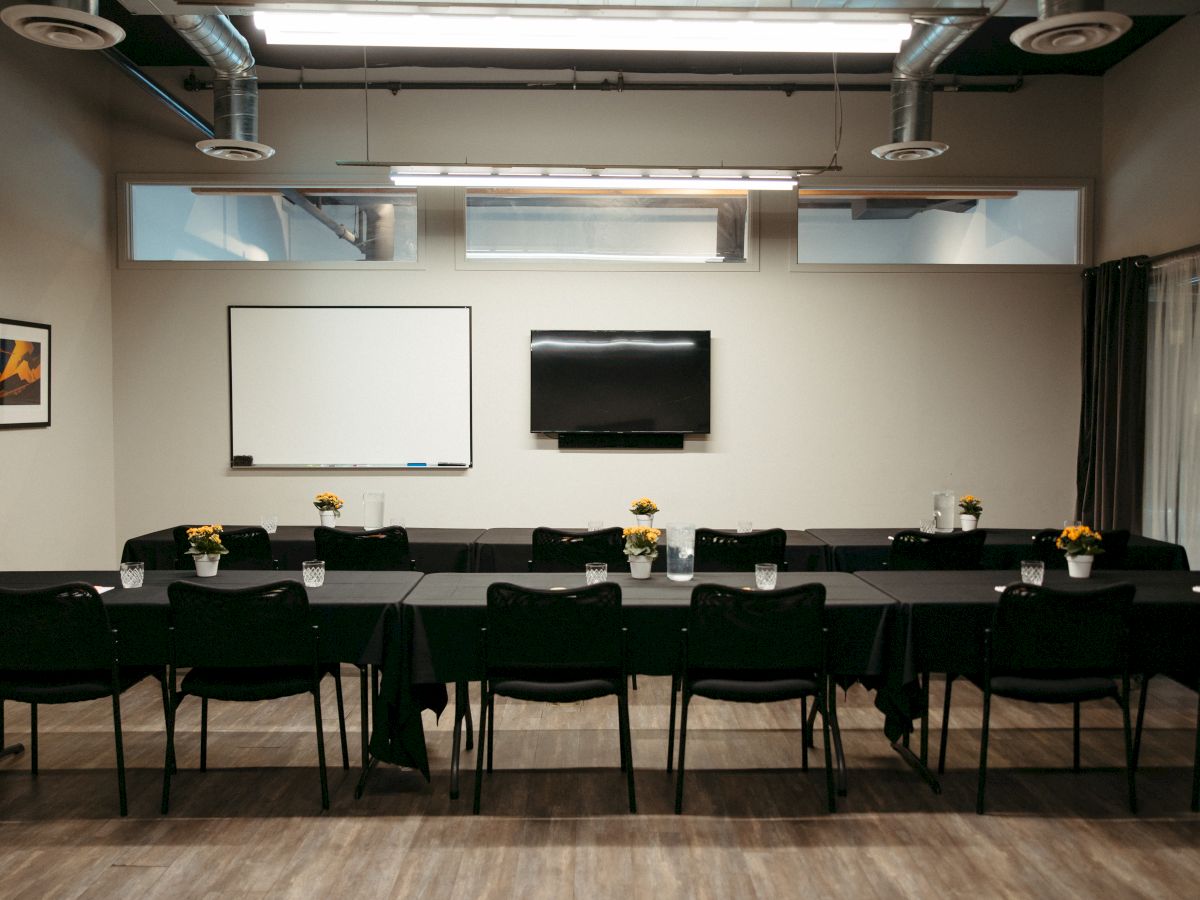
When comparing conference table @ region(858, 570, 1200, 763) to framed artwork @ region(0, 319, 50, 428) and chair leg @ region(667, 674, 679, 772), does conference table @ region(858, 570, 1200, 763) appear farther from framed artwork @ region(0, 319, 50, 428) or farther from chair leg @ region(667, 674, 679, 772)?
framed artwork @ region(0, 319, 50, 428)

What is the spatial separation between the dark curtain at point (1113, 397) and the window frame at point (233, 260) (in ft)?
15.9

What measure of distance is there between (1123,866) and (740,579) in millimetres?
1668

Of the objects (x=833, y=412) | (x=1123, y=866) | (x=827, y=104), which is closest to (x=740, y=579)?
(x=1123, y=866)

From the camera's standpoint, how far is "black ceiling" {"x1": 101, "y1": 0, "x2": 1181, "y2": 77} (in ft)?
20.3

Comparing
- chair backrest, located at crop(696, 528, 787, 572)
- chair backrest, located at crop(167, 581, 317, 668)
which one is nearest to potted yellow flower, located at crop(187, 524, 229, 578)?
chair backrest, located at crop(167, 581, 317, 668)

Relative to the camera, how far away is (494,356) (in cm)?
663

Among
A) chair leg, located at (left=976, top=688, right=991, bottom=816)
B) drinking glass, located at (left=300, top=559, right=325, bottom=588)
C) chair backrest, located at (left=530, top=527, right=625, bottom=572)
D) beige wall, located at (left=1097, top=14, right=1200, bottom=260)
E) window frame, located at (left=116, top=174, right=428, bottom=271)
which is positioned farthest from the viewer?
window frame, located at (left=116, top=174, right=428, bottom=271)

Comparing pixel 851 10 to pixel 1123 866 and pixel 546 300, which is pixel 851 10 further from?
pixel 546 300

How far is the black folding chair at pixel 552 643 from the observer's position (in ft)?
10.4

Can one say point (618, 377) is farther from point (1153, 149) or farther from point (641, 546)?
point (1153, 149)

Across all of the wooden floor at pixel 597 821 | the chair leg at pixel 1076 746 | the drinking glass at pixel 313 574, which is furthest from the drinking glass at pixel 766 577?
the drinking glass at pixel 313 574

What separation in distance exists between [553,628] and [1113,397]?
4.82 m

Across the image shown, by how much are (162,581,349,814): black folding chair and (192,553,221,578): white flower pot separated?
64 cm

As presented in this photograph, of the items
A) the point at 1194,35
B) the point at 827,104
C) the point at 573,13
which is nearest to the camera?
the point at 573,13
